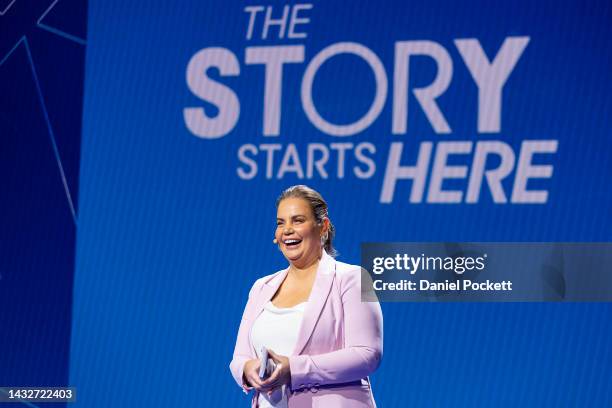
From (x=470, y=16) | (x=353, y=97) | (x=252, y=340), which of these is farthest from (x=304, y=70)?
(x=252, y=340)

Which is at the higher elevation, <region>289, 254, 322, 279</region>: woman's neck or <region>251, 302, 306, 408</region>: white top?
<region>289, 254, 322, 279</region>: woman's neck

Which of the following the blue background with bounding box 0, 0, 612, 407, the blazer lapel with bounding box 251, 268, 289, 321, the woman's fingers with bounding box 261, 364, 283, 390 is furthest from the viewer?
the blue background with bounding box 0, 0, 612, 407

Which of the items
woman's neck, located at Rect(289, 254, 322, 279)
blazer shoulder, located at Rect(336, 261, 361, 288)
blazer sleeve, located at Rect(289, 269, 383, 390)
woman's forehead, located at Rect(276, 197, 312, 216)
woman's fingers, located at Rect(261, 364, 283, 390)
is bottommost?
woman's fingers, located at Rect(261, 364, 283, 390)

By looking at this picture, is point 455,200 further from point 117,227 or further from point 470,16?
point 117,227

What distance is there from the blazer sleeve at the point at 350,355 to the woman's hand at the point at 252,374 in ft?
0.37

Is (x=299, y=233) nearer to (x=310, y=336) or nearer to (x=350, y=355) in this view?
(x=310, y=336)

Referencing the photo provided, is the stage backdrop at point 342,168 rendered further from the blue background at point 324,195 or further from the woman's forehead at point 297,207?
the woman's forehead at point 297,207

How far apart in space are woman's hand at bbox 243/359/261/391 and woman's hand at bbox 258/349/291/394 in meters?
0.02

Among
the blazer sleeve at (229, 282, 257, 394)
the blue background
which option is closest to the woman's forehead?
the blazer sleeve at (229, 282, 257, 394)

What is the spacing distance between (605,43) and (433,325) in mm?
1393

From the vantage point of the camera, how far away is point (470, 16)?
4.21 metres

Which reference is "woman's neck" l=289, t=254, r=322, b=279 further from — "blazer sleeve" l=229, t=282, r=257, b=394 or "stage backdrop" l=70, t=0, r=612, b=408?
"stage backdrop" l=70, t=0, r=612, b=408

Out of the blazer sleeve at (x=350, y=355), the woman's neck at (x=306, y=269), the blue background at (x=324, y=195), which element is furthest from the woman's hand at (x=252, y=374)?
the blue background at (x=324, y=195)

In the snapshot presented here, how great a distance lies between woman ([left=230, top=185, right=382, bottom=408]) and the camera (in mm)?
3008
